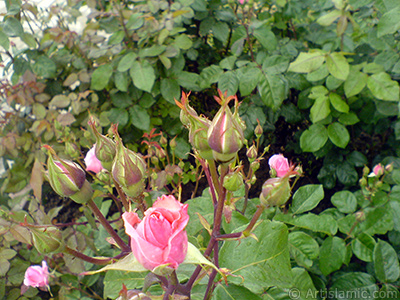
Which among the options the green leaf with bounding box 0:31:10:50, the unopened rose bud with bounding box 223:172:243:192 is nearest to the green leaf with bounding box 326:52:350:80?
the unopened rose bud with bounding box 223:172:243:192

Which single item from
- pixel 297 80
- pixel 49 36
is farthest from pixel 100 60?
pixel 297 80

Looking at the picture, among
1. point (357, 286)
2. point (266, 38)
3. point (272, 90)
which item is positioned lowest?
point (357, 286)

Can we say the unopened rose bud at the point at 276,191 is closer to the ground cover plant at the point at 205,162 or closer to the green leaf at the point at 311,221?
the ground cover plant at the point at 205,162

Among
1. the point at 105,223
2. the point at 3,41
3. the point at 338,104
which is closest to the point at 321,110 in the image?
the point at 338,104

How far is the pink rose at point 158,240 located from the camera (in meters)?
0.32

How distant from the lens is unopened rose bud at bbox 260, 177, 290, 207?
381 millimetres

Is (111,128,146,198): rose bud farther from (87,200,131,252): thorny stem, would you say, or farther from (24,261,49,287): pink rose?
(24,261,49,287): pink rose

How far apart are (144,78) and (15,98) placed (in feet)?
1.85

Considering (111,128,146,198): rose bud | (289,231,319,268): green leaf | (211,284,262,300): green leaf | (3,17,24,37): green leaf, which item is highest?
(3,17,24,37): green leaf

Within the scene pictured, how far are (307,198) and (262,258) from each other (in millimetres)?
346

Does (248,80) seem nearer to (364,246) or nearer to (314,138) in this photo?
(314,138)

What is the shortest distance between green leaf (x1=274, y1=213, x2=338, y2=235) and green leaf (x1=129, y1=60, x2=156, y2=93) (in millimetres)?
621

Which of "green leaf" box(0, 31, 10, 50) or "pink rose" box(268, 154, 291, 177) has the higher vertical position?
"green leaf" box(0, 31, 10, 50)

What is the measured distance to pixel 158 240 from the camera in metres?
0.33
